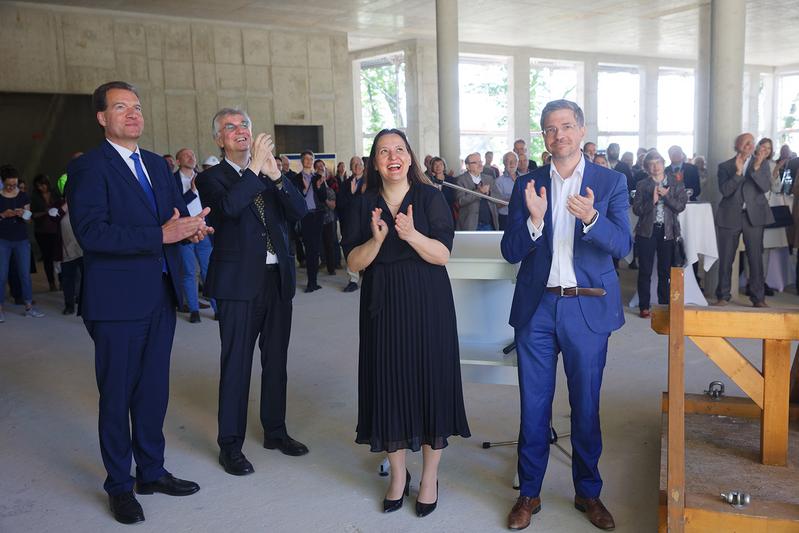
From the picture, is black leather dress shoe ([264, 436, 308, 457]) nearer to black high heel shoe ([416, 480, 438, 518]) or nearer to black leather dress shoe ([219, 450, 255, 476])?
black leather dress shoe ([219, 450, 255, 476])

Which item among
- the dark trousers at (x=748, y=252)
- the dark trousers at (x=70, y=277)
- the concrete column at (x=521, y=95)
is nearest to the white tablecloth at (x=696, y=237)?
the dark trousers at (x=748, y=252)

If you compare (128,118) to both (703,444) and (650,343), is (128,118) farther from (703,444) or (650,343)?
(650,343)

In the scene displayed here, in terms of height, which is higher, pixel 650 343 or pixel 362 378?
pixel 362 378

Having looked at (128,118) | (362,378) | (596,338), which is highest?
(128,118)

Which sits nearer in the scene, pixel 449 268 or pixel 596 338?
pixel 596 338

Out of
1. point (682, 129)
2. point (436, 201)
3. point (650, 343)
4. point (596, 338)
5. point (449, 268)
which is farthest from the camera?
point (682, 129)

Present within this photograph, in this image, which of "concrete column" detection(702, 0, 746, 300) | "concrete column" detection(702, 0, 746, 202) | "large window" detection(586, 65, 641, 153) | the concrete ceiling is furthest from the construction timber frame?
"large window" detection(586, 65, 641, 153)

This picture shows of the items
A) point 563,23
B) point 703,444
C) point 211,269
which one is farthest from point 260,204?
point 563,23

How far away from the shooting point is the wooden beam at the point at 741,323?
2418mm

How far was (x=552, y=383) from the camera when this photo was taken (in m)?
2.91

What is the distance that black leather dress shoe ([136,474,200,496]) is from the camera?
10.7 ft

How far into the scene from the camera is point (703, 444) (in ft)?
9.95

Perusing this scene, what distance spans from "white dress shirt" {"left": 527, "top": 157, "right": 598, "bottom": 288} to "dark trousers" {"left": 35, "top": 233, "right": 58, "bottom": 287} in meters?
7.62

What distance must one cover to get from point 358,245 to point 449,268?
22.8 inches
